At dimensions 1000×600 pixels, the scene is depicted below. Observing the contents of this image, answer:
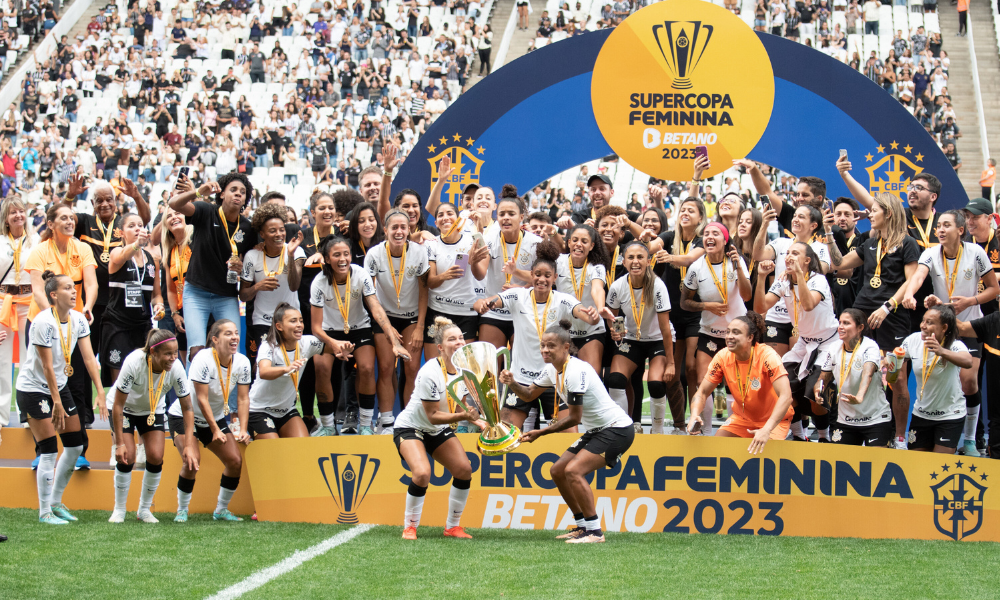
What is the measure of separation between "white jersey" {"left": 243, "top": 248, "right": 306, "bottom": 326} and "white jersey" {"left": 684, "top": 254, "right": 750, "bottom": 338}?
3262 millimetres

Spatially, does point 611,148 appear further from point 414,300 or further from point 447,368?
point 447,368

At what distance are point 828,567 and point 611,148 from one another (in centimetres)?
513

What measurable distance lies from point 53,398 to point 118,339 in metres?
1.86

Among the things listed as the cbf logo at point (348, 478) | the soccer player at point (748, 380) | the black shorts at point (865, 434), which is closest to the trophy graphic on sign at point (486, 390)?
the cbf logo at point (348, 478)

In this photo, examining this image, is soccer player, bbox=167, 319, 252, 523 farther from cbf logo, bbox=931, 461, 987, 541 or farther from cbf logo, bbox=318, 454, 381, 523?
cbf logo, bbox=931, 461, 987, 541

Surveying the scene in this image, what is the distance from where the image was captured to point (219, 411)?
770 centimetres

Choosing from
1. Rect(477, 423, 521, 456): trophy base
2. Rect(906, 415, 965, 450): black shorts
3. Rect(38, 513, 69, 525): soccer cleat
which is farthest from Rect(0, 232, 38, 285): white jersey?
Rect(906, 415, 965, 450): black shorts

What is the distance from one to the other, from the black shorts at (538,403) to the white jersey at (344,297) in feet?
4.48

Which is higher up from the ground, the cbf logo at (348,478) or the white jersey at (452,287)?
the white jersey at (452,287)

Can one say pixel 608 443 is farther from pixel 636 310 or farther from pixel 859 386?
pixel 859 386

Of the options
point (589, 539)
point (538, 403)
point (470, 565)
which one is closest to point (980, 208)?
point (538, 403)

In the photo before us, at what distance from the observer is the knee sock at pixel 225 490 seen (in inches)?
301

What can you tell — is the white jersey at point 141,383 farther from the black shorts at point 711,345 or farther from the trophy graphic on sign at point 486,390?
the black shorts at point 711,345

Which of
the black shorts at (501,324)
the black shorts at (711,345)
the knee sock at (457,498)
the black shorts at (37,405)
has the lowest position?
the knee sock at (457,498)
